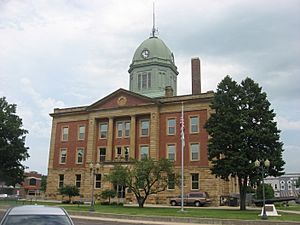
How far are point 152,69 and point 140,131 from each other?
1234 cm

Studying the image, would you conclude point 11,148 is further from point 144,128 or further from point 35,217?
point 35,217

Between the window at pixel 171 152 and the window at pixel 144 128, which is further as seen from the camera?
the window at pixel 144 128

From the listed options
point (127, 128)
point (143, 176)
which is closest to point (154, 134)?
point (127, 128)

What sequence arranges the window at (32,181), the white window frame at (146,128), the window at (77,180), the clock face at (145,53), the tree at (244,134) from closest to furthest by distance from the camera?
the tree at (244,134) < the white window frame at (146,128) < the window at (77,180) < the clock face at (145,53) < the window at (32,181)

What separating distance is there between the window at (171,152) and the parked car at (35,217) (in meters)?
43.9

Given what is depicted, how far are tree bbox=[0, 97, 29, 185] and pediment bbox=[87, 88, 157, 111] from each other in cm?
1193

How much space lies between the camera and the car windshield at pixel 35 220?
782cm

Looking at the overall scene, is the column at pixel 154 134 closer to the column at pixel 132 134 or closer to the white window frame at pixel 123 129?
the column at pixel 132 134

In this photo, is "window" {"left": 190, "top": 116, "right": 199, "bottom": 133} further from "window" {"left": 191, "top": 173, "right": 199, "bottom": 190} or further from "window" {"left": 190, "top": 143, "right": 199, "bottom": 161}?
"window" {"left": 191, "top": 173, "right": 199, "bottom": 190}

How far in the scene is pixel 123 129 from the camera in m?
56.1

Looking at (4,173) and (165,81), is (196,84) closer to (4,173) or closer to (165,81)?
(165,81)

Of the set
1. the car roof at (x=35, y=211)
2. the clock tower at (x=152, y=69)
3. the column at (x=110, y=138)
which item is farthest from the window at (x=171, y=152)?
the car roof at (x=35, y=211)

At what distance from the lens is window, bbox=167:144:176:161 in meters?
51.8

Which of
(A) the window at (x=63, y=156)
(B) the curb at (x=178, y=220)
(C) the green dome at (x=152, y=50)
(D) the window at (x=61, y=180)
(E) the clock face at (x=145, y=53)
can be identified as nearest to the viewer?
(B) the curb at (x=178, y=220)
